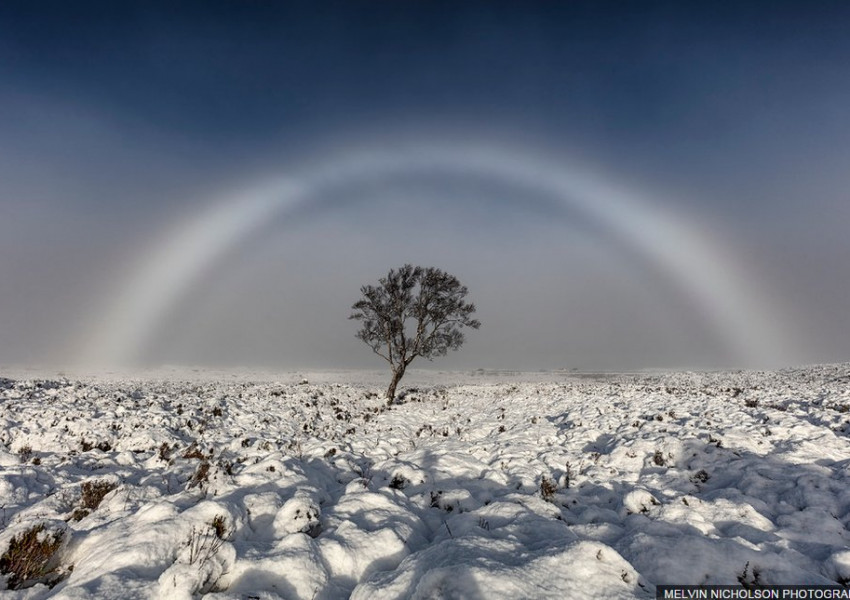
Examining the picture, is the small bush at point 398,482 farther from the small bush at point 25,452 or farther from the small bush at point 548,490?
the small bush at point 25,452

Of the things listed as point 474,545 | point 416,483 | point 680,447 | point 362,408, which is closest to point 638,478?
point 680,447

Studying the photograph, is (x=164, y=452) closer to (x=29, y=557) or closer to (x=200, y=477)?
(x=200, y=477)

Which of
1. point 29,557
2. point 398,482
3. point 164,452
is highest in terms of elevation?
point 29,557

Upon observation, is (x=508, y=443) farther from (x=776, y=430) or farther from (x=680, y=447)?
(x=776, y=430)

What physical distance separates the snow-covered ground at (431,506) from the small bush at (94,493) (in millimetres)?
34

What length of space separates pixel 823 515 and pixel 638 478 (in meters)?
2.81

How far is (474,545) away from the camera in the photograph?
12.7 ft

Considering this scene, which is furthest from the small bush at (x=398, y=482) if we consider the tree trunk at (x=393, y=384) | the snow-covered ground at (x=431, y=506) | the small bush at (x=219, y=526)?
the tree trunk at (x=393, y=384)

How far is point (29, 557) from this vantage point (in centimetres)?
374

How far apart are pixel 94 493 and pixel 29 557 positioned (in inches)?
91.5

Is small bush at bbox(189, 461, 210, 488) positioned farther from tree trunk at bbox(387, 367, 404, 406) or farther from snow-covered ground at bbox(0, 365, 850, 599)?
tree trunk at bbox(387, 367, 404, 406)

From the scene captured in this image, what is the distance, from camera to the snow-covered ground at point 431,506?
Result: 355cm

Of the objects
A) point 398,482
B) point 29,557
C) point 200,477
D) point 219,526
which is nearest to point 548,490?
point 398,482

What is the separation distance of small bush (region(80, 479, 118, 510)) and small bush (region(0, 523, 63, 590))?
1.58 metres
